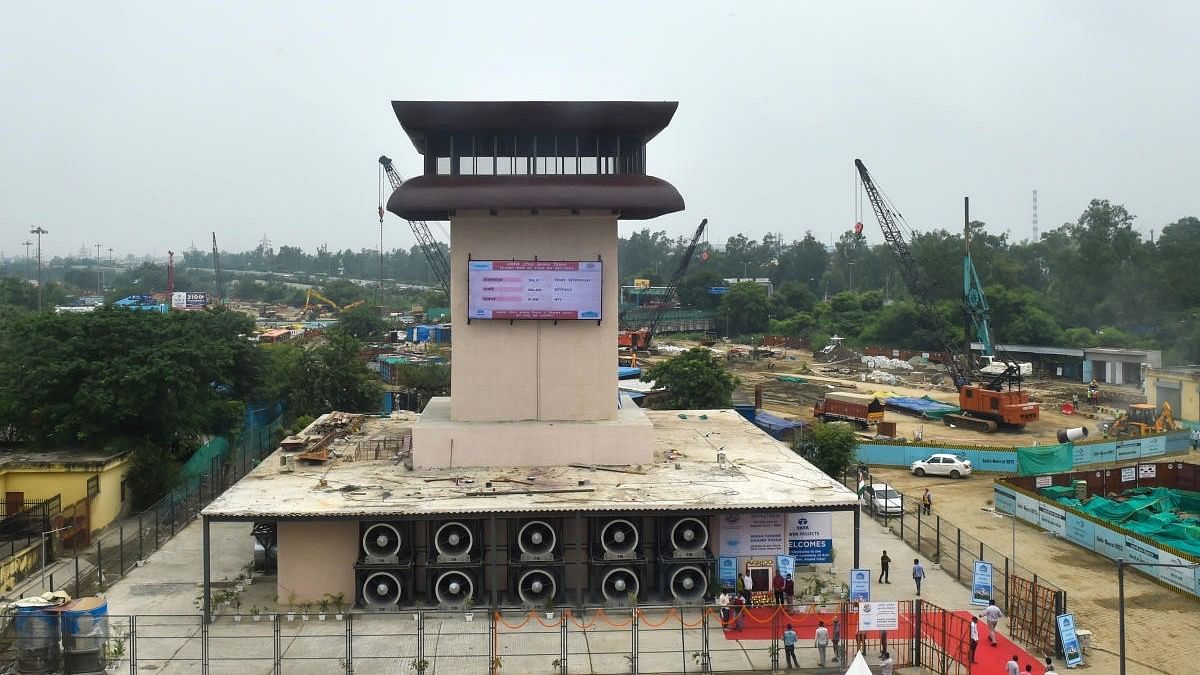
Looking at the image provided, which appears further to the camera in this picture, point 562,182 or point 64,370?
point 64,370

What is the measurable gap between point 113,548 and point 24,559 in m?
3.29

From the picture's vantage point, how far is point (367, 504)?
22.3 meters

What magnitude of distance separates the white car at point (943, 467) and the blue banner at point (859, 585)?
2025 centimetres

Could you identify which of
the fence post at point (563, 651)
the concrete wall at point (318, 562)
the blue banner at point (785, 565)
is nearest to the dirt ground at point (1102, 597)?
the blue banner at point (785, 565)

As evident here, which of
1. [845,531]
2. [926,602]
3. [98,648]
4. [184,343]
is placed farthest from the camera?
[184,343]

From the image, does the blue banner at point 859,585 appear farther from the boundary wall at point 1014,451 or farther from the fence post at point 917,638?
the boundary wall at point 1014,451

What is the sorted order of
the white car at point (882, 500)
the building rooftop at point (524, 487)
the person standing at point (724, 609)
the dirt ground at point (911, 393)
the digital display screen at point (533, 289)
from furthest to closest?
1. the dirt ground at point (911, 393)
2. the white car at point (882, 500)
3. the digital display screen at point (533, 289)
4. the building rooftop at point (524, 487)
5. the person standing at point (724, 609)

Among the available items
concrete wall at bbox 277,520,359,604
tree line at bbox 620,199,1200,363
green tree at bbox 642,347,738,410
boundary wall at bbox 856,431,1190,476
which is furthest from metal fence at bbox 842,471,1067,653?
tree line at bbox 620,199,1200,363

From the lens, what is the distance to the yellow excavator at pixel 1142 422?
48875 mm

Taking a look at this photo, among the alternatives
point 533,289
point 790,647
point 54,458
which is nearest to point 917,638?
point 790,647

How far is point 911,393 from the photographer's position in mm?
70000

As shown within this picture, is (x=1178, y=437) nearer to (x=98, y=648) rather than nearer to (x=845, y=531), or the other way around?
(x=845, y=531)

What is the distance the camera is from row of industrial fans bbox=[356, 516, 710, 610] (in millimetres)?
22359

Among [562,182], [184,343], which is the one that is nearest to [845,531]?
[562,182]
